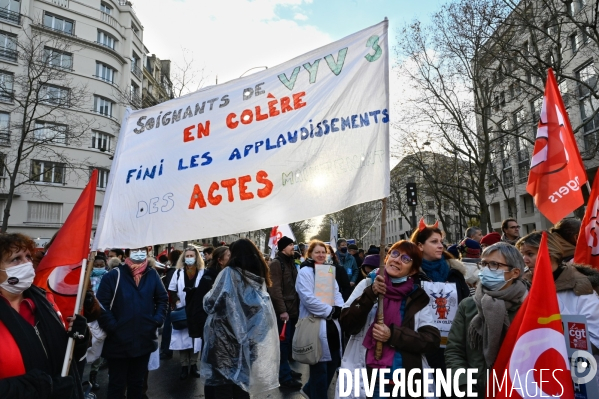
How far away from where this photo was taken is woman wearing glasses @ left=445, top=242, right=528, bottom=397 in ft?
9.30

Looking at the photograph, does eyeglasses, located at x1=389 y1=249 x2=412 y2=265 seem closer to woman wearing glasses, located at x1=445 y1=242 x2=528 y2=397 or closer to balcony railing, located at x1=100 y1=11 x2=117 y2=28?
woman wearing glasses, located at x1=445 y1=242 x2=528 y2=397

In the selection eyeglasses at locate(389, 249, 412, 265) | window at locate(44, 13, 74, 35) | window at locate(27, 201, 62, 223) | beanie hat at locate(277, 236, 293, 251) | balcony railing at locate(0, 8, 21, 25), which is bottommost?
eyeglasses at locate(389, 249, 412, 265)

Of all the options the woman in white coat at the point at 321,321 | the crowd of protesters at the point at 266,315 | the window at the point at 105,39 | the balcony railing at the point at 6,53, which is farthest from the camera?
the window at the point at 105,39

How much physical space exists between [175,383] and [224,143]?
15.0 feet

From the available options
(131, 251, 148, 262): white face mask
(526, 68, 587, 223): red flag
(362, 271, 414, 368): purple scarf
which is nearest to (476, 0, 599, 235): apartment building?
(526, 68, 587, 223): red flag

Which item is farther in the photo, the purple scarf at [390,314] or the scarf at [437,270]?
the scarf at [437,270]

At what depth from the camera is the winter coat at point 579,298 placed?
2963mm

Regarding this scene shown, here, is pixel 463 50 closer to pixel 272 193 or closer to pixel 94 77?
pixel 272 193

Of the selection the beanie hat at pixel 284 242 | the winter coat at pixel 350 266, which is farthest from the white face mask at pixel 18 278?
the winter coat at pixel 350 266

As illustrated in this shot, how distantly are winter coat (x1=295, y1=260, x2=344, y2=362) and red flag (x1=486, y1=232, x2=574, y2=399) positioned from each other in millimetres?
2406

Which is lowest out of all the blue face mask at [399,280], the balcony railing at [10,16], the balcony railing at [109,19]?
the blue face mask at [399,280]

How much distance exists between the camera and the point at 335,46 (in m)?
3.44

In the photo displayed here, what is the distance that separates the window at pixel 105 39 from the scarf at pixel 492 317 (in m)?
40.0

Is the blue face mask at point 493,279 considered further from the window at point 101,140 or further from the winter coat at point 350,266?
the window at point 101,140
